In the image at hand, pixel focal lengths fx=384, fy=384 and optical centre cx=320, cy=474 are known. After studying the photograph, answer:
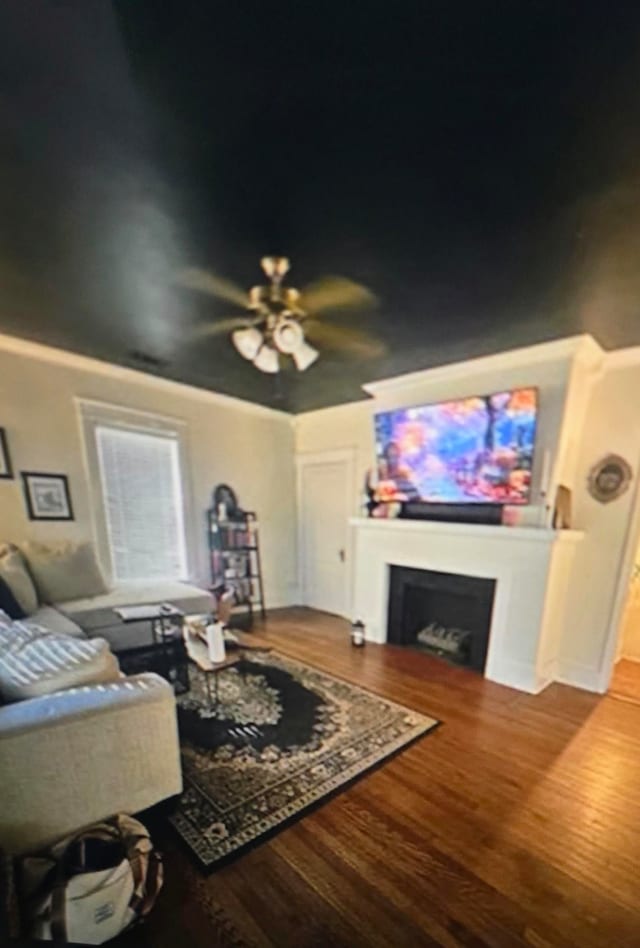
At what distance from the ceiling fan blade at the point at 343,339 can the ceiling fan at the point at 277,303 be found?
13cm

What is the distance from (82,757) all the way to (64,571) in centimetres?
216

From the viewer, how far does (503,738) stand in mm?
2318

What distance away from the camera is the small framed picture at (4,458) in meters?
3.05

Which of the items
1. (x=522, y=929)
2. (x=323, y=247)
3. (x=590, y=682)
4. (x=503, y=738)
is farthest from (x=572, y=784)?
(x=323, y=247)

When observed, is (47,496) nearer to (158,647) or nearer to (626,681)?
(158,647)

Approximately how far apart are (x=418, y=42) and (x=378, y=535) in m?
3.36

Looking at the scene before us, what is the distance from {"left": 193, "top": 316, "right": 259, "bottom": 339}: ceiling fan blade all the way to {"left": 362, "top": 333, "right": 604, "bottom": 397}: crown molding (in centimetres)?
161

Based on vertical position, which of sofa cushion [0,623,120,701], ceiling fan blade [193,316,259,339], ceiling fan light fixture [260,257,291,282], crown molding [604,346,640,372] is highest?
ceiling fan light fixture [260,257,291,282]

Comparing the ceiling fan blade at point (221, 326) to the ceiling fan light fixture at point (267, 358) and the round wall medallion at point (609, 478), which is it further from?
the round wall medallion at point (609, 478)

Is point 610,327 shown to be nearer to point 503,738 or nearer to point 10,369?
point 503,738

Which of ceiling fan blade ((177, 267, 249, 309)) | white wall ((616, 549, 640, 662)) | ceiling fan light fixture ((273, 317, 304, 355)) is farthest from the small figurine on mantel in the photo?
ceiling fan blade ((177, 267, 249, 309))

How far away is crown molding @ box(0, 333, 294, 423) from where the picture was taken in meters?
3.12

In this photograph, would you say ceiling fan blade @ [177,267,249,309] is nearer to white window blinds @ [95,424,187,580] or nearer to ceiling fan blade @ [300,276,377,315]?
ceiling fan blade @ [300,276,377,315]

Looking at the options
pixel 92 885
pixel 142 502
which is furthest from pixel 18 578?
pixel 92 885
